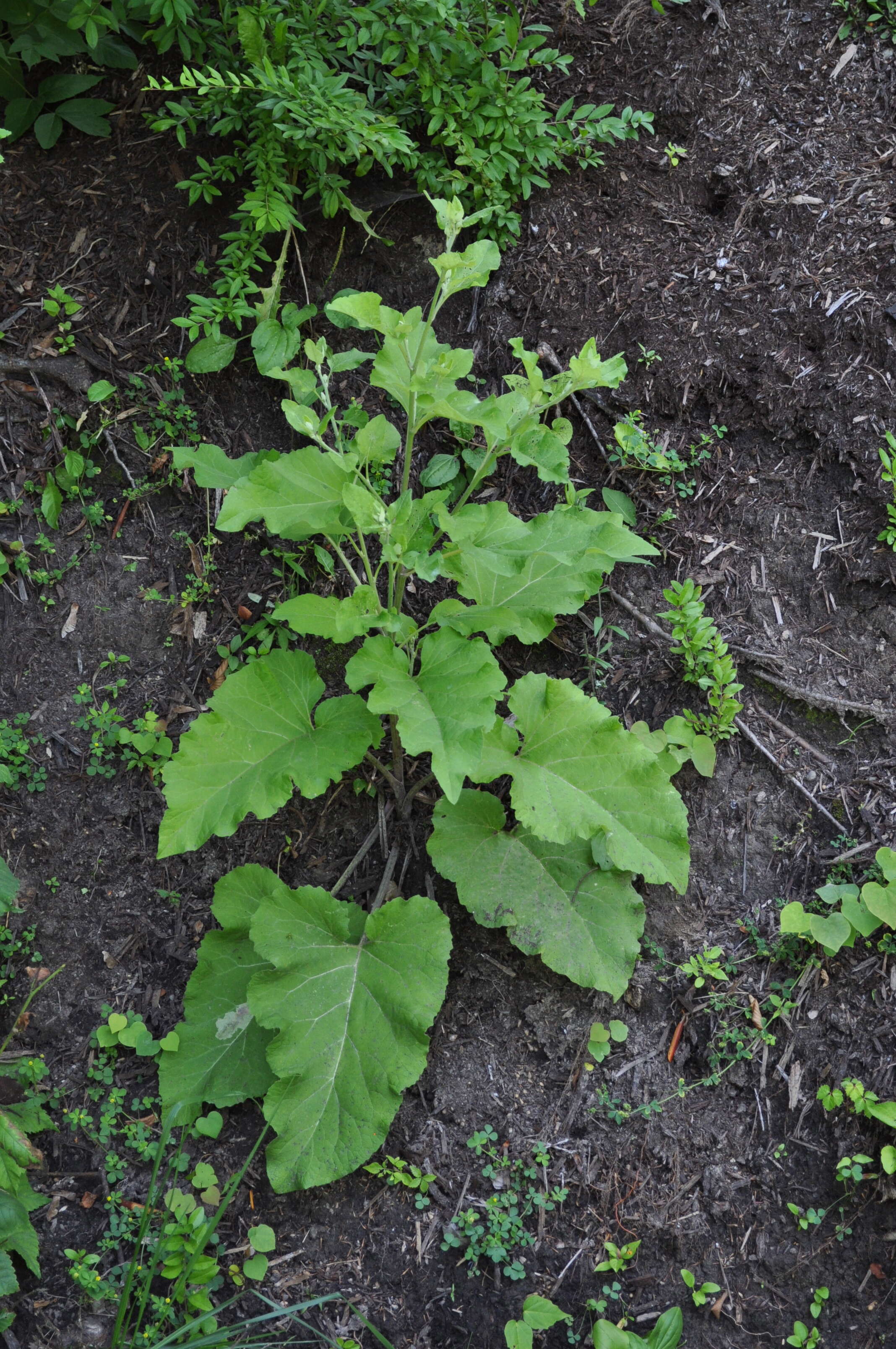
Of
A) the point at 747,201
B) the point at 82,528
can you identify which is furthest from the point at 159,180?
the point at 747,201

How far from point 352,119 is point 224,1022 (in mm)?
2687

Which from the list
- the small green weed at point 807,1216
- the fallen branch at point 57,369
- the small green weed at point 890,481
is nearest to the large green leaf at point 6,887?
the fallen branch at point 57,369

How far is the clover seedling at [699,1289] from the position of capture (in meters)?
2.44

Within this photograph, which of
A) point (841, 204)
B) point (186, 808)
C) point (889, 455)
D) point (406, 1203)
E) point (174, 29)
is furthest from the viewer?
point (841, 204)

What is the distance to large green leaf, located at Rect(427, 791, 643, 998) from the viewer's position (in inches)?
100

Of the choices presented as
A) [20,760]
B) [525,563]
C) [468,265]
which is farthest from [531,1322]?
[468,265]

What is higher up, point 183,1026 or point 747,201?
point 747,201

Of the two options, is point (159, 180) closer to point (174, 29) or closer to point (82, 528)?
point (174, 29)

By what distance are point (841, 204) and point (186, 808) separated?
9.92ft

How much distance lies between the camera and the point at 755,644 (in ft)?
9.90

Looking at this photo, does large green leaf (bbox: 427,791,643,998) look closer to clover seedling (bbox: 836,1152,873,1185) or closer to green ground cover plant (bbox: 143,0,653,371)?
clover seedling (bbox: 836,1152,873,1185)

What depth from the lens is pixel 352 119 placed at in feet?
8.89

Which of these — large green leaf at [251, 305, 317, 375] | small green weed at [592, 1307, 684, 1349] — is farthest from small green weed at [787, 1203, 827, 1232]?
large green leaf at [251, 305, 317, 375]

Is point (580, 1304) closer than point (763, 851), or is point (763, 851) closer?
point (580, 1304)
